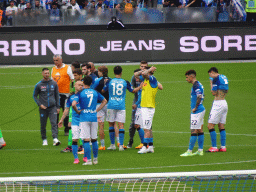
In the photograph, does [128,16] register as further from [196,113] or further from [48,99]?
[196,113]

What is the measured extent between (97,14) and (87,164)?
16076mm

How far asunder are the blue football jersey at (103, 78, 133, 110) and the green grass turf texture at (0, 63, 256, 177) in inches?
46.6

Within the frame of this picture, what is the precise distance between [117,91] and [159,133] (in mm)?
3665

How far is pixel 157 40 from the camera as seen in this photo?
2514 centimetres

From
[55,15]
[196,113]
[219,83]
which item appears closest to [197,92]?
[196,113]

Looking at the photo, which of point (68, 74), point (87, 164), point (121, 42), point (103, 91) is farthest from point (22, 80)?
point (87, 164)

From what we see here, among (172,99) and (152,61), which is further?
(152,61)

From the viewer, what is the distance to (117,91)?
13281 millimetres

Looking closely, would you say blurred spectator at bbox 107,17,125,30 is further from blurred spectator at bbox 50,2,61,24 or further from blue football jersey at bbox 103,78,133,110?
blue football jersey at bbox 103,78,133,110

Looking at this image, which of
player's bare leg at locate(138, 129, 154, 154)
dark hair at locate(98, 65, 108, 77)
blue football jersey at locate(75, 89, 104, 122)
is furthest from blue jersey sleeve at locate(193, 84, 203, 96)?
blue football jersey at locate(75, 89, 104, 122)

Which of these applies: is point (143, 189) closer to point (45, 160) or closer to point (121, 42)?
point (45, 160)

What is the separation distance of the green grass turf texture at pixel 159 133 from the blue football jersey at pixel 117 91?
1.18 metres

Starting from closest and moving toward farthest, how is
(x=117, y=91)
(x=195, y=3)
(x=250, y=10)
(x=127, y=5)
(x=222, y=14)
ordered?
(x=117, y=91), (x=222, y=14), (x=250, y=10), (x=127, y=5), (x=195, y=3)

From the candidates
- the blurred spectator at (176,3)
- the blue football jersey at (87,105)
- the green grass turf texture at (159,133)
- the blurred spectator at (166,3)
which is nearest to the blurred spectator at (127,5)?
the blurred spectator at (166,3)
